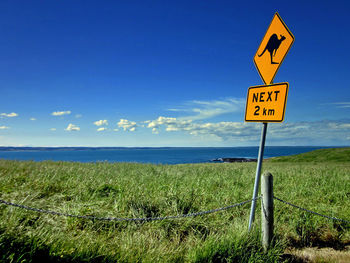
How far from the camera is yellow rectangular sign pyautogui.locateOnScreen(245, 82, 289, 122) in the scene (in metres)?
3.66

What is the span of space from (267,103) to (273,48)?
1010 mm

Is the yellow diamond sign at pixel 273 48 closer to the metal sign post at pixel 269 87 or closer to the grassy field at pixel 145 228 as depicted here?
the metal sign post at pixel 269 87

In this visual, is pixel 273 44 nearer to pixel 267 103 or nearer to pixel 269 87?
pixel 269 87

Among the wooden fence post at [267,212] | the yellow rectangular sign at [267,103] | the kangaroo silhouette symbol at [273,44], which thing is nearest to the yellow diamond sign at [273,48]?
the kangaroo silhouette symbol at [273,44]

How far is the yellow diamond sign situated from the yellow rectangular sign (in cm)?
27

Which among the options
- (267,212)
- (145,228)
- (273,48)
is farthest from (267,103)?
(145,228)

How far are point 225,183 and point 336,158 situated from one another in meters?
35.0

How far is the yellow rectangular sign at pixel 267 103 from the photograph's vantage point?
3.66m

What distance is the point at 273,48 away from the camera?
13.4 ft

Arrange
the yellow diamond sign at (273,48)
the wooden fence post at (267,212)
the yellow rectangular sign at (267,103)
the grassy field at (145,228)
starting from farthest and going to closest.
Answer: the yellow diamond sign at (273,48) → the wooden fence post at (267,212) → the yellow rectangular sign at (267,103) → the grassy field at (145,228)

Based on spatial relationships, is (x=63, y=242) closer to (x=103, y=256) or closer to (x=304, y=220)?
(x=103, y=256)

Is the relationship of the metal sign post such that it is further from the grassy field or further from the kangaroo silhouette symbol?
the grassy field

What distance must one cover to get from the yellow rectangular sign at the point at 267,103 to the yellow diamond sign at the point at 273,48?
0.88 ft

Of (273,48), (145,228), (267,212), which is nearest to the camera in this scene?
(267,212)
